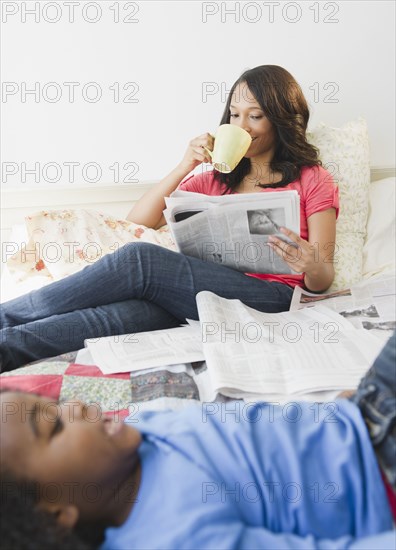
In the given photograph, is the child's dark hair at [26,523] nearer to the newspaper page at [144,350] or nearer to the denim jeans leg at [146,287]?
the newspaper page at [144,350]

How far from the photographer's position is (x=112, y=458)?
0.76m

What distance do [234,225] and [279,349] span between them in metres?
0.38

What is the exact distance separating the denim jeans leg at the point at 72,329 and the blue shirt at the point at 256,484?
496 millimetres

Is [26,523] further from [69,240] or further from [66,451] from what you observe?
[69,240]

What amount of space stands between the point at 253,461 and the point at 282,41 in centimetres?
158

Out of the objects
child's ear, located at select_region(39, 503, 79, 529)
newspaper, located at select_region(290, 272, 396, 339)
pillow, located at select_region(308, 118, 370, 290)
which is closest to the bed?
pillow, located at select_region(308, 118, 370, 290)

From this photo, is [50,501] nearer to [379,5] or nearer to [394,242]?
[394,242]

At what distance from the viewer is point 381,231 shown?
1890mm

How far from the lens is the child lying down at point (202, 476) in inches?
27.5

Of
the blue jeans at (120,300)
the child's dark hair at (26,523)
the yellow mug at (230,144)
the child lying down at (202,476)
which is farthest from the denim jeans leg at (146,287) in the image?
the child's dark hair at (26,523)

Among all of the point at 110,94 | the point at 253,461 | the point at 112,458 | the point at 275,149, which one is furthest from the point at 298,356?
the point at 110,94

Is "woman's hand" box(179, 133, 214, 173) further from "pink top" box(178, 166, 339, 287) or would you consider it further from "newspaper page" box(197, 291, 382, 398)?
"newspaper page" box(197, 291, 382, 398)

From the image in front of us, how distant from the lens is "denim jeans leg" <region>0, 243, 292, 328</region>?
55.3 inches

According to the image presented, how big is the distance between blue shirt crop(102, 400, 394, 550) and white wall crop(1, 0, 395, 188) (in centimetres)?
132
